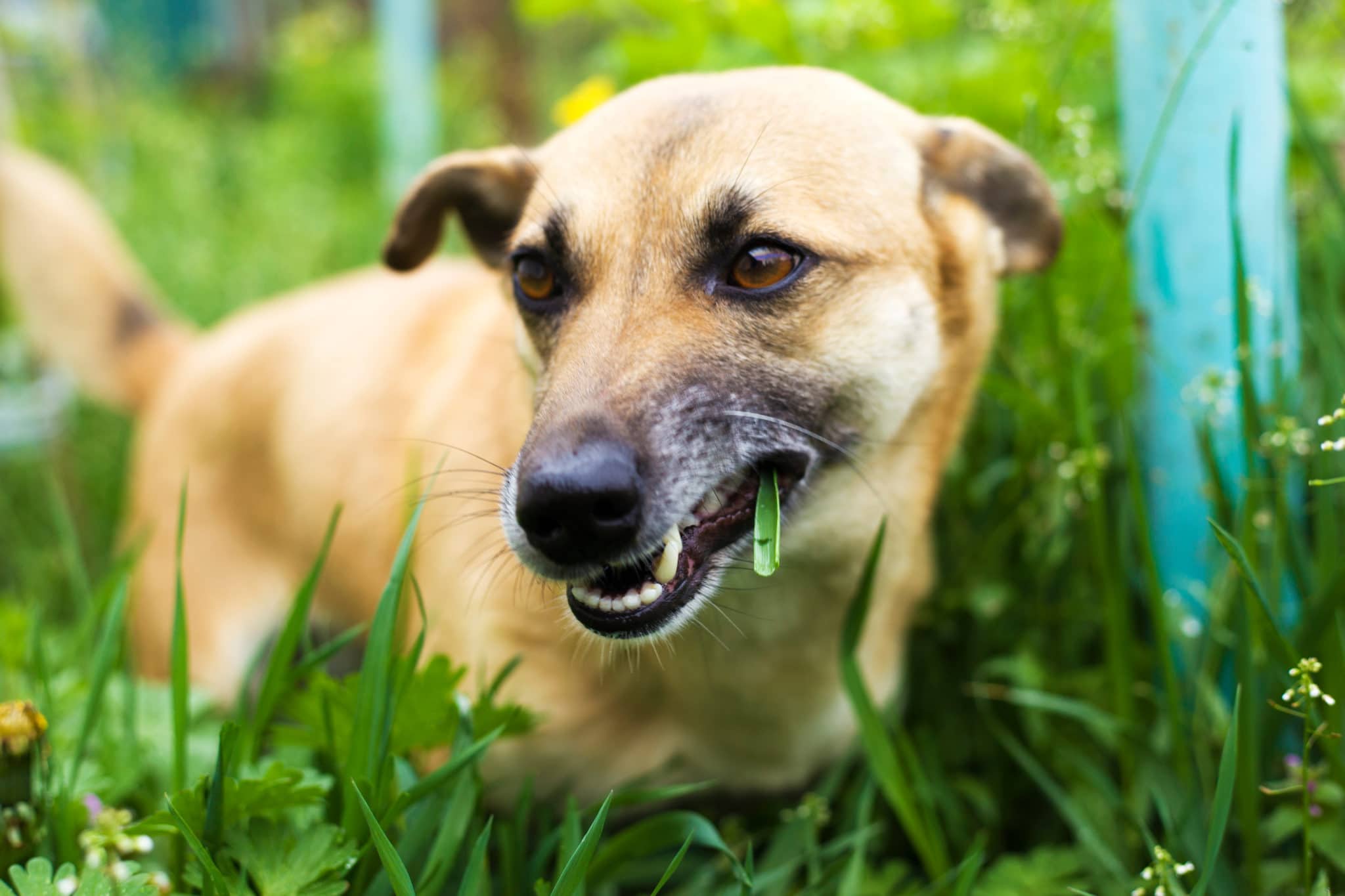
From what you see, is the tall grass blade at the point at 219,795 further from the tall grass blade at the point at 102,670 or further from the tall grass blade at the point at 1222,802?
the tall grass blade at the point at 1222,802

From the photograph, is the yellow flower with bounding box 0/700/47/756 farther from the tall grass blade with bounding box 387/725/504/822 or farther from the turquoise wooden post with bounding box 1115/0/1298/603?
the turquoise wooden post with bounding box 1115/0/1298/603

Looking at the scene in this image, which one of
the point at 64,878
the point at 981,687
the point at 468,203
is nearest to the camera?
the point at 64,878

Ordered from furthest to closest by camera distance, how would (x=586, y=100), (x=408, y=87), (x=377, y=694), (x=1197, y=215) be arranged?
(x=408, y=87), (x=586, y=100), (x=1197, y=215), (x=377, y=694)

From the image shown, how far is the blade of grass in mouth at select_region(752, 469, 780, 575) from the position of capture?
5.25 feet

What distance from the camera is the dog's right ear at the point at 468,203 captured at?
2.27 meters

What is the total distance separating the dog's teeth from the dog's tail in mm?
2571

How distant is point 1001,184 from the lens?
219 centimetres

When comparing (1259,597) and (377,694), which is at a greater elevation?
(1259,597)

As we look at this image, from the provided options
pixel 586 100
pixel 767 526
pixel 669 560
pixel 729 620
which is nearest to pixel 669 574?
pixel 669 560

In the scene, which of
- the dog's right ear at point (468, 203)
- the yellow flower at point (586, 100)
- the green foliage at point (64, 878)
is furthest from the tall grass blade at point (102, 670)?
the yellow flower at point (586, 100)

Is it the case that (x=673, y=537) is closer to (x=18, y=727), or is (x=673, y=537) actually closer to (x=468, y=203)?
(x=18, y=727)

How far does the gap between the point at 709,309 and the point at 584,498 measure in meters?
0.45

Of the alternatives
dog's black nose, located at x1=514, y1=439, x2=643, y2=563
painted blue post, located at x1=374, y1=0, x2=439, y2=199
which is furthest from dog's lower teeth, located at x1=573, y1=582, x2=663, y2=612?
painted blue post, located at x1=374, y1=0, x2=439, y2=199

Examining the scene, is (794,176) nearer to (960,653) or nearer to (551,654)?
(551,654)
